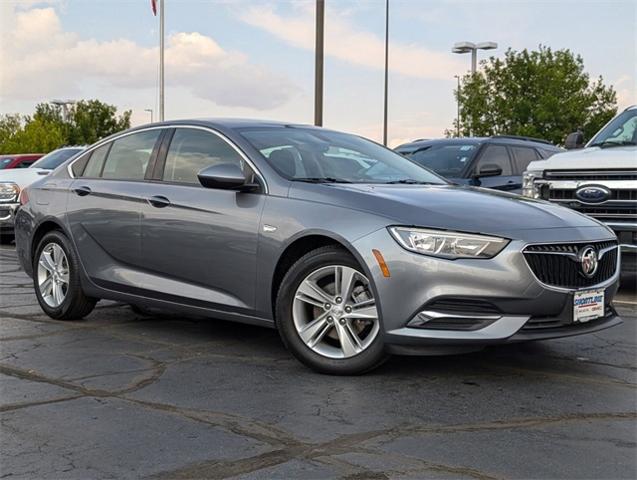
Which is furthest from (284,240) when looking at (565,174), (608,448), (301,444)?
(565,174)

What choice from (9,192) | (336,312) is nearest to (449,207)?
(336,312)

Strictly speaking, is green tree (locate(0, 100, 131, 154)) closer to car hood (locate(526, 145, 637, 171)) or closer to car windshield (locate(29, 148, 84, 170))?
car windshield (locate(29, 148, 84, 170))

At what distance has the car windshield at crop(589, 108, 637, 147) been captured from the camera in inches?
382

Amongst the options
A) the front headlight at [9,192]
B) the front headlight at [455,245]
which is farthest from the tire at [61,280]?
the front headlight at [9,192]

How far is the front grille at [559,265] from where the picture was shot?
488 centimetres

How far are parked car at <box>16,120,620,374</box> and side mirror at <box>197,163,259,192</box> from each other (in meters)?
0.01

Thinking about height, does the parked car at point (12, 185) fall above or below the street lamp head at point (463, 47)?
below

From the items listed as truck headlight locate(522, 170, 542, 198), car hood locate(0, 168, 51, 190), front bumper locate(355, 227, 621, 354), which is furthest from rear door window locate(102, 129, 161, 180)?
car hood locate(0, 168, 51, 190)

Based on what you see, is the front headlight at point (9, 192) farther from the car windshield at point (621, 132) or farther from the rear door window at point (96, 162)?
the car windshield at point (621, 132)

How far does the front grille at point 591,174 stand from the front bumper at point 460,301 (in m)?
4.20

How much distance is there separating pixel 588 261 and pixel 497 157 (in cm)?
715

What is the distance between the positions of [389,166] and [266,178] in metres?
1.04

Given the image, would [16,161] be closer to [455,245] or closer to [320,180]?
[320,180]

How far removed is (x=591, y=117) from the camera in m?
44.8
